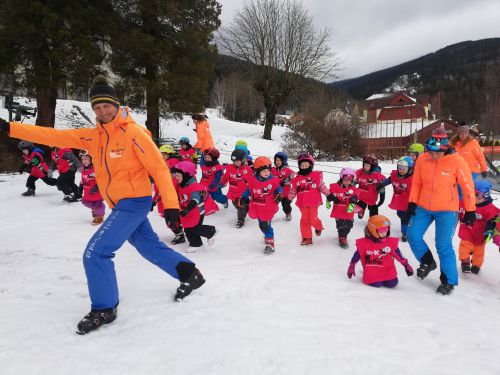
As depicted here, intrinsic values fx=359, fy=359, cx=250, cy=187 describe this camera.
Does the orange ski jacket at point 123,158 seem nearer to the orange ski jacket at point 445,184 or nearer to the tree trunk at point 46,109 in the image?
the orange ski jacket at point 445,184

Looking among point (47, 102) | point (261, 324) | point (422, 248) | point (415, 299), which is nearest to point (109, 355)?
point (261, 324)

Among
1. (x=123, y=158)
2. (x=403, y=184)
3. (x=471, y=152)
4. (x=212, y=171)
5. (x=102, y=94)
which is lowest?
(x=403, y=184)

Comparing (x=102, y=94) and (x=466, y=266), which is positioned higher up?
(x=102, y=94)

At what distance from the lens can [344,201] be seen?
587 centimetres

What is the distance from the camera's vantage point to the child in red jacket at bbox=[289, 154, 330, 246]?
19.3ft

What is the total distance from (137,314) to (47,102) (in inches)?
505

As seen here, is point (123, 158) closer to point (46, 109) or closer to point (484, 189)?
point (484, 189)

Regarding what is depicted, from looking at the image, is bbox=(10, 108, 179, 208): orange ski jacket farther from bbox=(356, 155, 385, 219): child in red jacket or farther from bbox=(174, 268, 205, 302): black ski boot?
bbox=(356, 155, 385, 219): child in red jacket

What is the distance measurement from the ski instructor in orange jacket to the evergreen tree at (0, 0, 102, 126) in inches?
431

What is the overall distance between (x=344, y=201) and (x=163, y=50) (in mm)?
11595

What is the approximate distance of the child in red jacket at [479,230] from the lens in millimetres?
4652

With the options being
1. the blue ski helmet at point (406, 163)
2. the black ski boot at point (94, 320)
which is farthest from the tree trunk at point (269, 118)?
the black ski boot at point (94, 320)

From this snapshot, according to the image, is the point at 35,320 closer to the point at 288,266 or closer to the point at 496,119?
the point at 288,266

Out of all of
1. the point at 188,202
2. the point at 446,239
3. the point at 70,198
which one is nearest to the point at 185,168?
the point at 188,202
